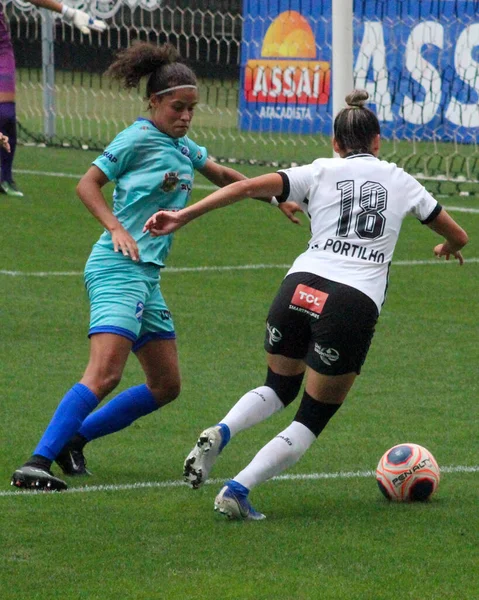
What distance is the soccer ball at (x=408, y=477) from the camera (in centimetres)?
550

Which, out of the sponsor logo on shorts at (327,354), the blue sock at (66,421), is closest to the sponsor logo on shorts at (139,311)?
the blue sock at (66,421)

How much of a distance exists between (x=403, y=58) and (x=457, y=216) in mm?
5083

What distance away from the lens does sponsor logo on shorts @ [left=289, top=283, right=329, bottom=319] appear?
515 centimetres

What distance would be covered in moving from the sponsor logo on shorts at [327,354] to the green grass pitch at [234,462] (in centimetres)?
60

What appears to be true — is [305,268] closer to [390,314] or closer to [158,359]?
[158,359]

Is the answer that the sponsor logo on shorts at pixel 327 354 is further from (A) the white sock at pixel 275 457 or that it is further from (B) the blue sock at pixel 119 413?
(B) the blue sock at pixel 119 413

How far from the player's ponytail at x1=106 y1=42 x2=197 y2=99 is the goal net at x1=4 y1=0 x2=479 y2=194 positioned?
10.3 m

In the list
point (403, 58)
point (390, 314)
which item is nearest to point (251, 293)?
point (390, 314)

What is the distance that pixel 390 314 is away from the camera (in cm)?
965

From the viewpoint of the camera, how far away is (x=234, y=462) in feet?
19.9

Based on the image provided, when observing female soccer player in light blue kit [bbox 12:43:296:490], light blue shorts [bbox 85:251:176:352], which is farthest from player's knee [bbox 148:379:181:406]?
light blue shorts [bbox 85:251:176:352]

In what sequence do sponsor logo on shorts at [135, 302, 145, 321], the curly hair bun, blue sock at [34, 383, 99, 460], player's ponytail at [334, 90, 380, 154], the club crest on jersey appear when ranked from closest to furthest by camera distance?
player's ponytail at [334, 90, 380, 154] < the curly hair bun < blue sock at [34, 383, 99, 460] < sponsor logo on shorts at [135, 302, 145, 321] < the club crest on jersey

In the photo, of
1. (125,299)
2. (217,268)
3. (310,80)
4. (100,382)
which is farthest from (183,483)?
(310,80)

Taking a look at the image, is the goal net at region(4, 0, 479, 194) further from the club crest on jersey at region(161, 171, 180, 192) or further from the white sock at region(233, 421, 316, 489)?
the white sock at region(233, 421, 316, 489)
